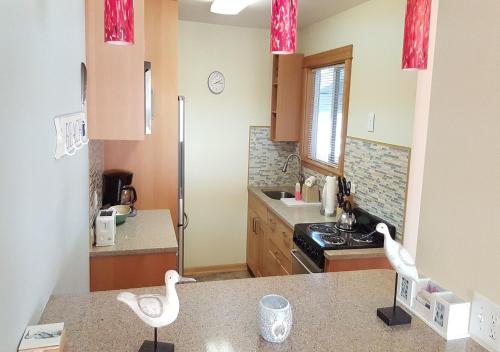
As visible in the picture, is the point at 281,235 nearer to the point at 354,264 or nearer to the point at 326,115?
the point at 354,264

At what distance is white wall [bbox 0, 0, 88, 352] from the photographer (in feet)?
2.92

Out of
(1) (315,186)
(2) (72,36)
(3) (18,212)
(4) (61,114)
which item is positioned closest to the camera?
(3) (18,212)

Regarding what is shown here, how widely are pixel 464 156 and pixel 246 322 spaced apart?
78 centimetres

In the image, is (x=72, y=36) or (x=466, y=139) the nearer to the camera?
(x=466, y=139)

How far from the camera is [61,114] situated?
1.45 metres

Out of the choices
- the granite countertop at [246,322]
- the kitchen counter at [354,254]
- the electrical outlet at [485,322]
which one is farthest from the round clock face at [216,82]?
the electrical outlet at [485,322]

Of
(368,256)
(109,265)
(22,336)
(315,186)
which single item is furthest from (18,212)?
(315,186)

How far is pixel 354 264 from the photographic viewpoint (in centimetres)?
250

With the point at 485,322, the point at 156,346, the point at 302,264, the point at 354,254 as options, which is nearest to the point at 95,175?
the point at 302,264

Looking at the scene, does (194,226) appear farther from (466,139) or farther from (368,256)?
(466,139)

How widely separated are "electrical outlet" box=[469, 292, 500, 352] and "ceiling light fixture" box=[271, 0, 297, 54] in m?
0.82

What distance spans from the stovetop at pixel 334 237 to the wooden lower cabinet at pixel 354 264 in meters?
0.06

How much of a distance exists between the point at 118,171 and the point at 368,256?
190cm

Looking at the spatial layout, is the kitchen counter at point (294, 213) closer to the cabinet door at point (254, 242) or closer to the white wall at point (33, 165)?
the cabinet door at point (254, 242)
